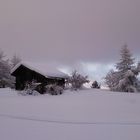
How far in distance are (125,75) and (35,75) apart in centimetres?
1801

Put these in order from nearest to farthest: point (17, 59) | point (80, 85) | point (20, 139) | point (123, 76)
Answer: point (20, 139)
point (80, 85)
point (123, 76)
point (17, 59)

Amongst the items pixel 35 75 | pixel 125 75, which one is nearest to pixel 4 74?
pixel 35 75

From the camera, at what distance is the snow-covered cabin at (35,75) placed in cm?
3109

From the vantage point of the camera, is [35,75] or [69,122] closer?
[69,122]

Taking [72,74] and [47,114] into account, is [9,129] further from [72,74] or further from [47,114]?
[72,74]

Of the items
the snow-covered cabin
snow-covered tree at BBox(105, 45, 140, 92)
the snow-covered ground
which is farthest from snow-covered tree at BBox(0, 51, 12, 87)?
the snow-covered ground

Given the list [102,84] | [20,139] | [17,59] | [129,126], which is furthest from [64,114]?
[17,59]

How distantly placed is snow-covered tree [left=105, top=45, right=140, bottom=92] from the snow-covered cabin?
12.5 meters

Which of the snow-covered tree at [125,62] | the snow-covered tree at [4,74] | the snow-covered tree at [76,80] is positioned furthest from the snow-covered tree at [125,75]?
the snow-covered tree at [4,74]

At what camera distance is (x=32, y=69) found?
3172 cm

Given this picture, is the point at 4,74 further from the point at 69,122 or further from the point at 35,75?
the point at 69,122

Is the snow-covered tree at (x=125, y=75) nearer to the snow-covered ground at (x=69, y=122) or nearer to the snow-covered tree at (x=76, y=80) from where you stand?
the snow-covered tree at (x=76, y=80)

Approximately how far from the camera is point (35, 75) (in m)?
32.5

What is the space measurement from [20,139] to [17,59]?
55328mm
